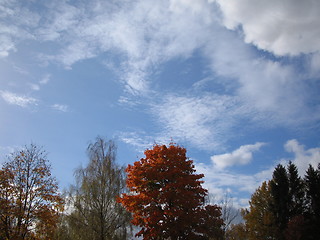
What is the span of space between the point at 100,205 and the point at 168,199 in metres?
6.32

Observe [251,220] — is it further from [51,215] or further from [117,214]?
[51,215]

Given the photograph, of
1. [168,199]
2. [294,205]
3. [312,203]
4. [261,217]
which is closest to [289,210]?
[294,205]

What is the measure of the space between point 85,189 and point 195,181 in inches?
418

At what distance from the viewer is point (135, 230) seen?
26016mm

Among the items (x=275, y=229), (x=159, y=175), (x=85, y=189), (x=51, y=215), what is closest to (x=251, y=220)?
(x=275, y=229)

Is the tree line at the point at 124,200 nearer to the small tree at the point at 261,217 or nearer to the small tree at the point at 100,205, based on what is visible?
the small tree at the point at 100,205

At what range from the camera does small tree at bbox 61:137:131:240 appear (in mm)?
24047

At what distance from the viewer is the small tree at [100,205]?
24.0 meters

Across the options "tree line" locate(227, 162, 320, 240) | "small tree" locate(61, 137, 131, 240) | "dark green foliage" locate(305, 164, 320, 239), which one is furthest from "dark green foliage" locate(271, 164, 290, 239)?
"small tree" locate(61, 137, 131, 240)

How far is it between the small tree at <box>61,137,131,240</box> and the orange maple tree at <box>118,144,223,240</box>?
1722 millimetres

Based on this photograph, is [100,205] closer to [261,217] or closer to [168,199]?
[168,199]

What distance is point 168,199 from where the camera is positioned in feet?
Answer: 75.7

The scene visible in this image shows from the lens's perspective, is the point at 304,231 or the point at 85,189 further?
the point at 304,231

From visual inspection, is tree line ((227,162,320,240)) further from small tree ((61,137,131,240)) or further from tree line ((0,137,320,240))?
small tree ((61,137,131,240))
